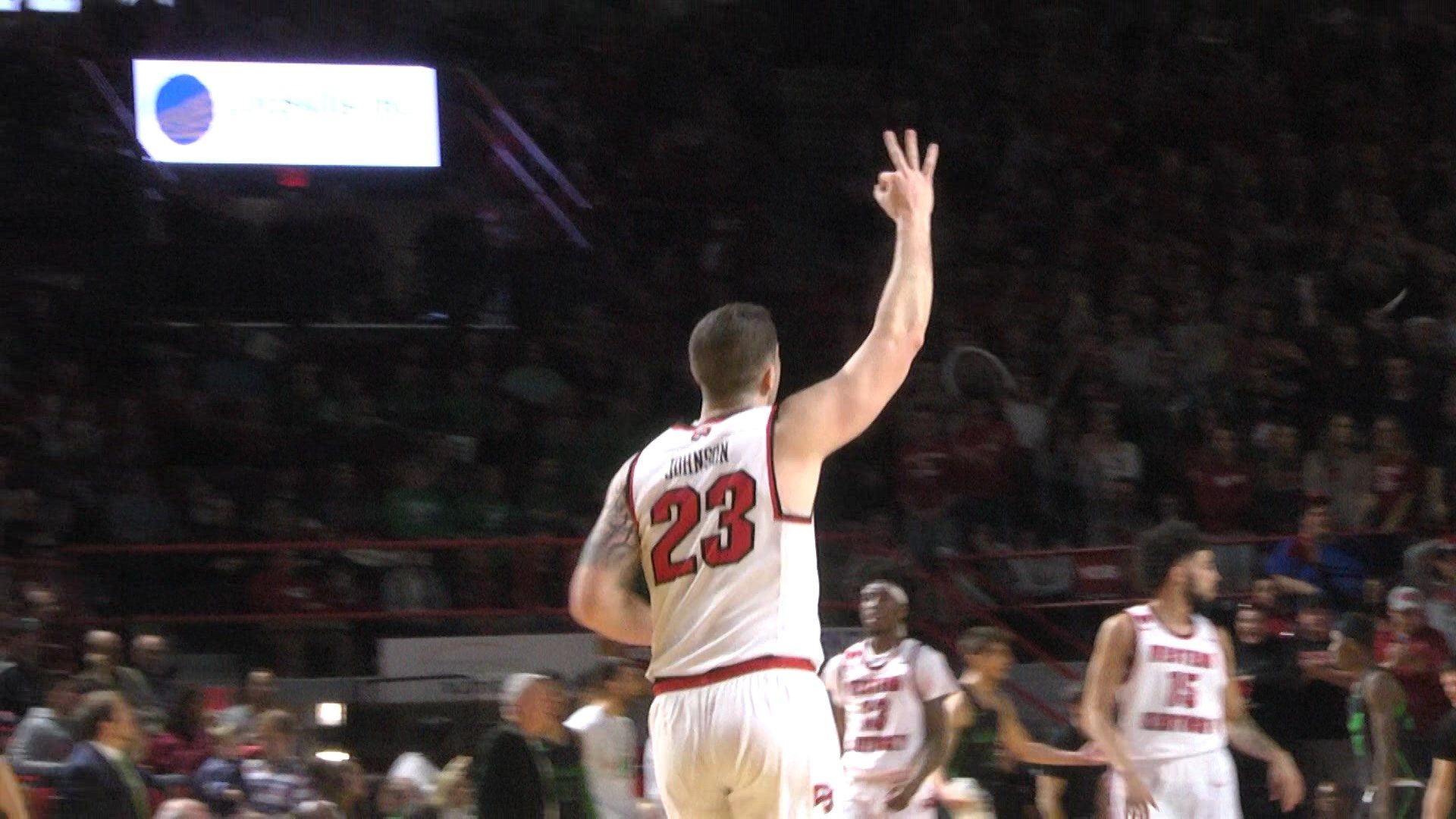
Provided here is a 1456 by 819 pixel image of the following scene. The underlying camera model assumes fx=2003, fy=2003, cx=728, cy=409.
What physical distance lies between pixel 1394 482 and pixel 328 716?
699 cm

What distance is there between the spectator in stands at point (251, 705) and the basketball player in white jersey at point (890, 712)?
3.11m

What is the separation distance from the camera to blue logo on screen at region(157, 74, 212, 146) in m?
16.3

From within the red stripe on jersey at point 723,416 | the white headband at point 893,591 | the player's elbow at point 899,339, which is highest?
the player's elbow at point 899,339

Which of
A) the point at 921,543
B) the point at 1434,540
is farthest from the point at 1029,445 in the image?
the point at 1434,540

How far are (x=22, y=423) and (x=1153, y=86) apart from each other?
10129 mm

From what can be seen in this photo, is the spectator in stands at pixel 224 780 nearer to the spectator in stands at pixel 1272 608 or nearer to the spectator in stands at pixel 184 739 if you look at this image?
the spectator in stands at pixel 184 739

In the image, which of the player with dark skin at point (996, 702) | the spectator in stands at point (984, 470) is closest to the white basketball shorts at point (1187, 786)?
the player with dark skin at point (996, 702)

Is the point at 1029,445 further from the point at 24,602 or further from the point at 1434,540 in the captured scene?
the point at 24,602

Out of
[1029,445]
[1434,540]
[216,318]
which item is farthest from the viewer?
[216,318]

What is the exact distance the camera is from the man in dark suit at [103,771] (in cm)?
817

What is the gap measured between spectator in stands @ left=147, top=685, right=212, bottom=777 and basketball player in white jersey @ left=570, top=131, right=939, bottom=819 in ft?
19.7

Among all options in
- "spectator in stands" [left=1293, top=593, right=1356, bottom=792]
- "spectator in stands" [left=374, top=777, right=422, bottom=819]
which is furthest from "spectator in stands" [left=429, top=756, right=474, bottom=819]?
"spectator in stands" [left=1293, top=593, right=1356, bottom=792]

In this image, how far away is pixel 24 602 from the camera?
433 inches

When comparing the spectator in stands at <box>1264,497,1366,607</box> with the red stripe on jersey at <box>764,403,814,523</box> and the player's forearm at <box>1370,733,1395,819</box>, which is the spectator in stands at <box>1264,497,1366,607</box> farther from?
the red stripe on jersey at <box>764,403,814,523</box>
